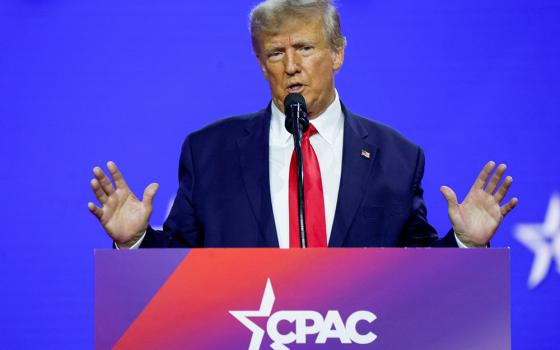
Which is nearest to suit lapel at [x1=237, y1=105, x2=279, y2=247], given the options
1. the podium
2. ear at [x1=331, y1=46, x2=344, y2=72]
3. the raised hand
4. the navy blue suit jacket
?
the navy blue suit jacket

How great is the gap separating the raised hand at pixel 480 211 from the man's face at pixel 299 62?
58 cm

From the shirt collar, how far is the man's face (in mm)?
27

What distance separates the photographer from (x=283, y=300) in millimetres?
1316

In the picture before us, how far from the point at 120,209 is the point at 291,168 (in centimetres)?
52

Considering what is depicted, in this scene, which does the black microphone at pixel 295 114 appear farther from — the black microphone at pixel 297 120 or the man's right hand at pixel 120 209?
the man's right hand at pixel 120 209

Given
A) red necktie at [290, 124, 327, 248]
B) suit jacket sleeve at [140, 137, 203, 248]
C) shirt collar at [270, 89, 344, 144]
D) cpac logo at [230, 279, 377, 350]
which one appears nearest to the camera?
cpac logo at [230, 279, 377, 350]

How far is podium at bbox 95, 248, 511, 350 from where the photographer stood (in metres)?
1.31

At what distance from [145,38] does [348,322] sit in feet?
5.13

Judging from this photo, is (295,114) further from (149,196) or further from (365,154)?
(365,154)

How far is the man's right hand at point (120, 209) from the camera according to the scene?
165 centimetres

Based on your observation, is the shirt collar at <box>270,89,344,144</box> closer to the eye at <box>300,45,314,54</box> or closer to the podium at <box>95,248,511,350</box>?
the eye at <box>300,45,314,54</box>

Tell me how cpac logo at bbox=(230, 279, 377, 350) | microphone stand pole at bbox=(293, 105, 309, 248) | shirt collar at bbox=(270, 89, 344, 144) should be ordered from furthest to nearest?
A: shirt collar at bbox=(270, 89, 344, 144), microphone stand pole at bbox=(293, 105, 309, 248), cpac logo at bbox=(230, 279, 377, 350)

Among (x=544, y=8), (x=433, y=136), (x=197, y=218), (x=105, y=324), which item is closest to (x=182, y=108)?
(x=197, y=218)

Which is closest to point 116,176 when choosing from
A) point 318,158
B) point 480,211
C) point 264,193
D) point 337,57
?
point 264,193
